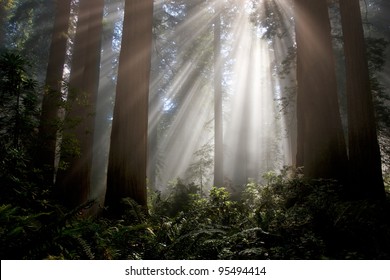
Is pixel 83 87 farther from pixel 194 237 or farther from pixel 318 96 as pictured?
pixel 194 237

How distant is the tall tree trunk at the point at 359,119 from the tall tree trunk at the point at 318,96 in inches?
11.9

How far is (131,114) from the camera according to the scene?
7152 millimetres

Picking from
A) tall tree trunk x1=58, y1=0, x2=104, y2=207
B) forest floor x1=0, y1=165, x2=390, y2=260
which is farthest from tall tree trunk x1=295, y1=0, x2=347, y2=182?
tall tree trunk x1=58, y1=0, x2=104, y2=207

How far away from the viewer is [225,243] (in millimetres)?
3730

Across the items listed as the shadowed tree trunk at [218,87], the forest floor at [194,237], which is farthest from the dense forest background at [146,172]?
the shadowed tree trunk at [218,87]

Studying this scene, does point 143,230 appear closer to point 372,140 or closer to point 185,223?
point 185,223

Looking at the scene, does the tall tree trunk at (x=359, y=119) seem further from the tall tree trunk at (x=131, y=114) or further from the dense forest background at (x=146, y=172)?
the tall tree trunk at (x=131, y=114)

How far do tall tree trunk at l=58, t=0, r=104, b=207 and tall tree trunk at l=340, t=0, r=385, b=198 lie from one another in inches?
270

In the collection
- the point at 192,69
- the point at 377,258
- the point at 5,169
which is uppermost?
the point at 192,69

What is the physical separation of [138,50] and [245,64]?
69.3 feet

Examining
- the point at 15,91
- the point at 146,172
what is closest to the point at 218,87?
Result: the point at 146,172

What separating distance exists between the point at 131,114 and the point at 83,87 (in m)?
4.12
